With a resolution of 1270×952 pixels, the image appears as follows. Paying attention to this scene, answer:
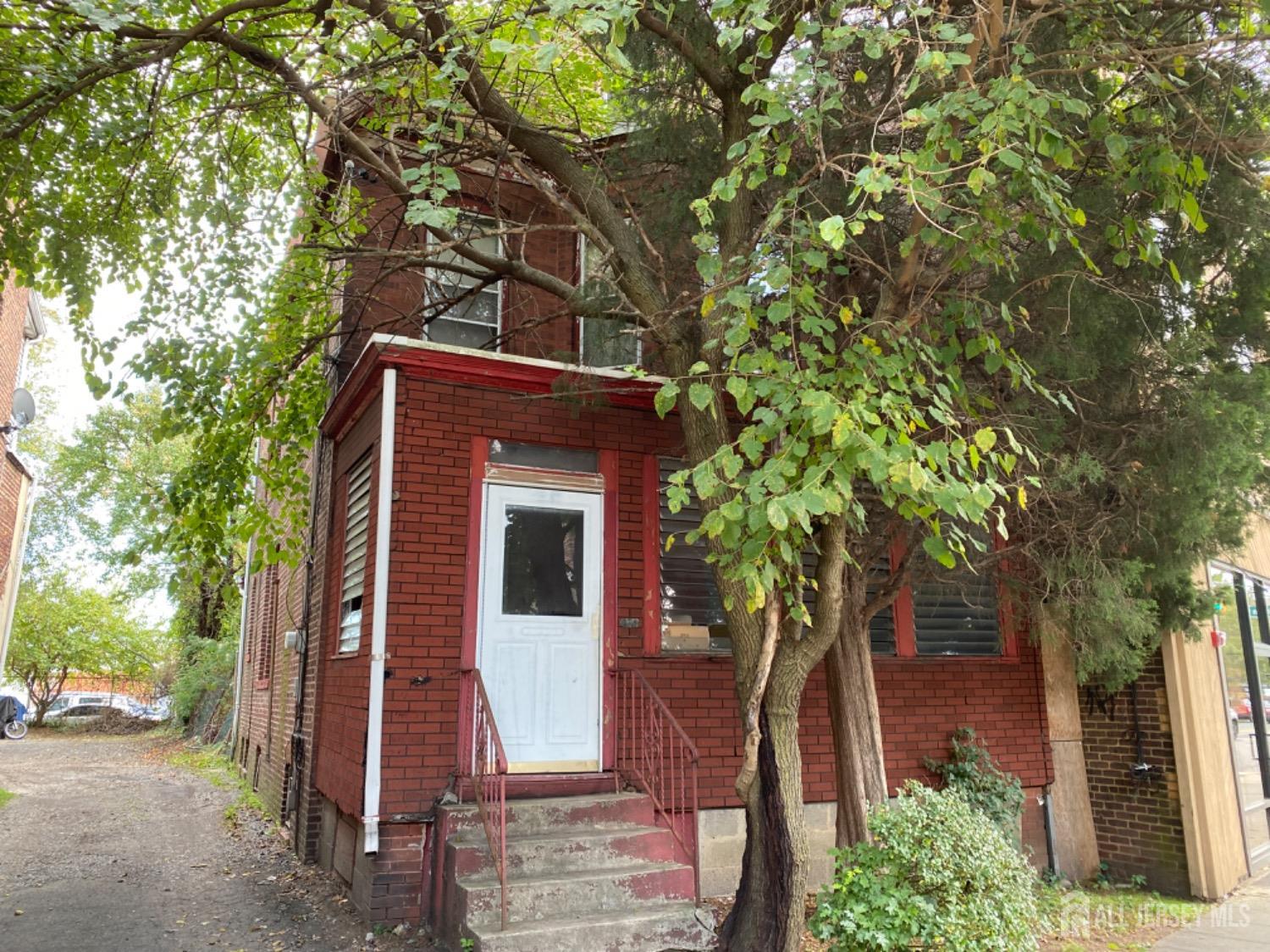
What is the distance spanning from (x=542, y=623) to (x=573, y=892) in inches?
81.8

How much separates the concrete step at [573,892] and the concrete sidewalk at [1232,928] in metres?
3.60

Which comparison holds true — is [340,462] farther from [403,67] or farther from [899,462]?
[899,462]

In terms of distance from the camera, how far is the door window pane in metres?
6.67

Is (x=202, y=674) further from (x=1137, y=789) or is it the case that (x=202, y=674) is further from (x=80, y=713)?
(x=1137, y=789)

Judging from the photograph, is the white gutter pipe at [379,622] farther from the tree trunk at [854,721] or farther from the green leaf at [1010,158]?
the green leaf at [1010,158]

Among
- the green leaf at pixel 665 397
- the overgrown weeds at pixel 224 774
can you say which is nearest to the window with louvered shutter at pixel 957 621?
the green leaf at pixel 665 397

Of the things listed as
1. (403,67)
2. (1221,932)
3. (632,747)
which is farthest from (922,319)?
(1221,932)

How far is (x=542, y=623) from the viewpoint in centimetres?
665

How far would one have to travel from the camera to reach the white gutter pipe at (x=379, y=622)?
5680mm

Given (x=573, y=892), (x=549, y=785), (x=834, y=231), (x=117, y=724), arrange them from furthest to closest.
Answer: (x=117, y=724), (x=549, y=785), (x=573, y=892), (x=834, y=231)

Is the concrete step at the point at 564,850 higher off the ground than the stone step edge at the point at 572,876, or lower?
higher

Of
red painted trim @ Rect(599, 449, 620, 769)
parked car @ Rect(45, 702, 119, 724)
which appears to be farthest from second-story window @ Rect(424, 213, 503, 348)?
parked car @ Rect(45, 702, 119, 724)

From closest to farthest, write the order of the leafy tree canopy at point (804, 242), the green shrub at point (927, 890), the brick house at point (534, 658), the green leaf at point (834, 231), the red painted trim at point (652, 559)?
the green leaf at point (834, 231)
the leafy tree canopy at point (804, 242)
the green shrub at point (927, 890)
the brick house at point (534, 658)
the red painted trim at point (652, 559)

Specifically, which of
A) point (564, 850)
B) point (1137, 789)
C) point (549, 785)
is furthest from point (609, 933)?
point (1137, 789)
